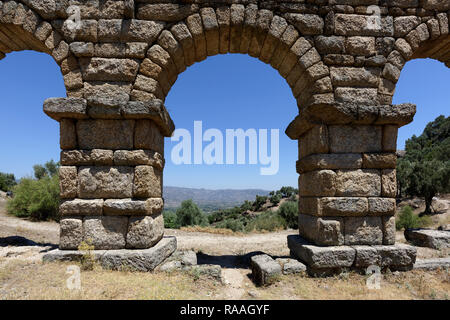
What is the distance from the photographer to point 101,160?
3.81 metres

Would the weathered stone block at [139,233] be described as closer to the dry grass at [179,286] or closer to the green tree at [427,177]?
the dry grass at [179,286]

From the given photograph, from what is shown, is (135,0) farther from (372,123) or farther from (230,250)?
(230,250)

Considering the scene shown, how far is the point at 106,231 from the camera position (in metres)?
3.76

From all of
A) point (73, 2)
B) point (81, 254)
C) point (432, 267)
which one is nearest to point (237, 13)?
point (73, 2)

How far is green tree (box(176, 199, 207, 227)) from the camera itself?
51.1 feet

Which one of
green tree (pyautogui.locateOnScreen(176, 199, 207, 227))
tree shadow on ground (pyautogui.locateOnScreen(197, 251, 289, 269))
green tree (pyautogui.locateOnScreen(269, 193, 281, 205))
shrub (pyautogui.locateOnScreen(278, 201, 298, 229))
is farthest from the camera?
green tree (pyautogui.locateOnScreen(269, 193, 281, 205))

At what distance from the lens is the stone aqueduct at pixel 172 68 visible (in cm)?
378

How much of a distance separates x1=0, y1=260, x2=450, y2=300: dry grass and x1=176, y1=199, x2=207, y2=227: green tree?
1201 centimetres

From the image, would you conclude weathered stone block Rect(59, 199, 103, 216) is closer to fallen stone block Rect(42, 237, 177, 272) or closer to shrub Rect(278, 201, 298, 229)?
fallen stone block Rect(42, 237, 177, 272)

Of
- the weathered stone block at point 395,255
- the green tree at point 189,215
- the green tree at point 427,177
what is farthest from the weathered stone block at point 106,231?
the green tree at point 427,177

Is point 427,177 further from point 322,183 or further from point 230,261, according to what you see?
point 230,261

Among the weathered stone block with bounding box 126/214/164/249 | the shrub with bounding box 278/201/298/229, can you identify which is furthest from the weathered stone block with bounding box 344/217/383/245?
the shrub with bounding box 278/201/298/229

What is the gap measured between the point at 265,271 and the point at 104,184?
3082 mm

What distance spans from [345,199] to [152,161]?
3465 mm
